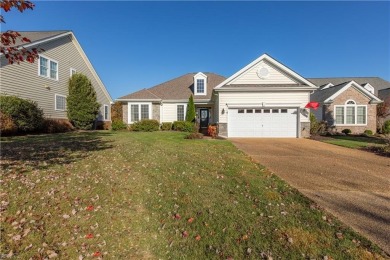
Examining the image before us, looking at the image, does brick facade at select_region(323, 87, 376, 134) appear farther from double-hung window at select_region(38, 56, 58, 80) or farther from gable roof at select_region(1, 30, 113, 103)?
double-hung window at select_region(38, 56, 58, 80)

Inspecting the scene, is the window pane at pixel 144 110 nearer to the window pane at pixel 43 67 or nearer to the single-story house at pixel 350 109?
the window pane at pixel 43 67

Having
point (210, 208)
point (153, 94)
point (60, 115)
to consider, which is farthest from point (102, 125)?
point (210, 208)

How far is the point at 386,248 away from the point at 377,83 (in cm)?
4424

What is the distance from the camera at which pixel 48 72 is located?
17.9 m

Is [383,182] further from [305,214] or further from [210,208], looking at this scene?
[210,208]

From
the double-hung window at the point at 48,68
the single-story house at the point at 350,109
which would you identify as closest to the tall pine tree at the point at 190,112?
the double-hung window at the point at 48,68

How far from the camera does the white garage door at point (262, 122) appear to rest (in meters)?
16.2

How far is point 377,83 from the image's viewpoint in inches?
1426

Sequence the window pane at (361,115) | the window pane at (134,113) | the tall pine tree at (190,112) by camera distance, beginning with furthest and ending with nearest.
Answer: the window pane at (134,113), the tall pine tree at (190,112), the window pane at (361,115)

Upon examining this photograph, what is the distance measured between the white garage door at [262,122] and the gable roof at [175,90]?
6345 millimetres

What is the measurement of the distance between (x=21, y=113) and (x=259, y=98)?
15.8 m

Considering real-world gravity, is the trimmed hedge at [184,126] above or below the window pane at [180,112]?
below

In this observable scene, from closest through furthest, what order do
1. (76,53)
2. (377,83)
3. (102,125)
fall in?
(76,53), (102,125), (377,83)

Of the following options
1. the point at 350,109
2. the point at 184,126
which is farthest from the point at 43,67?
the point at 350,109
